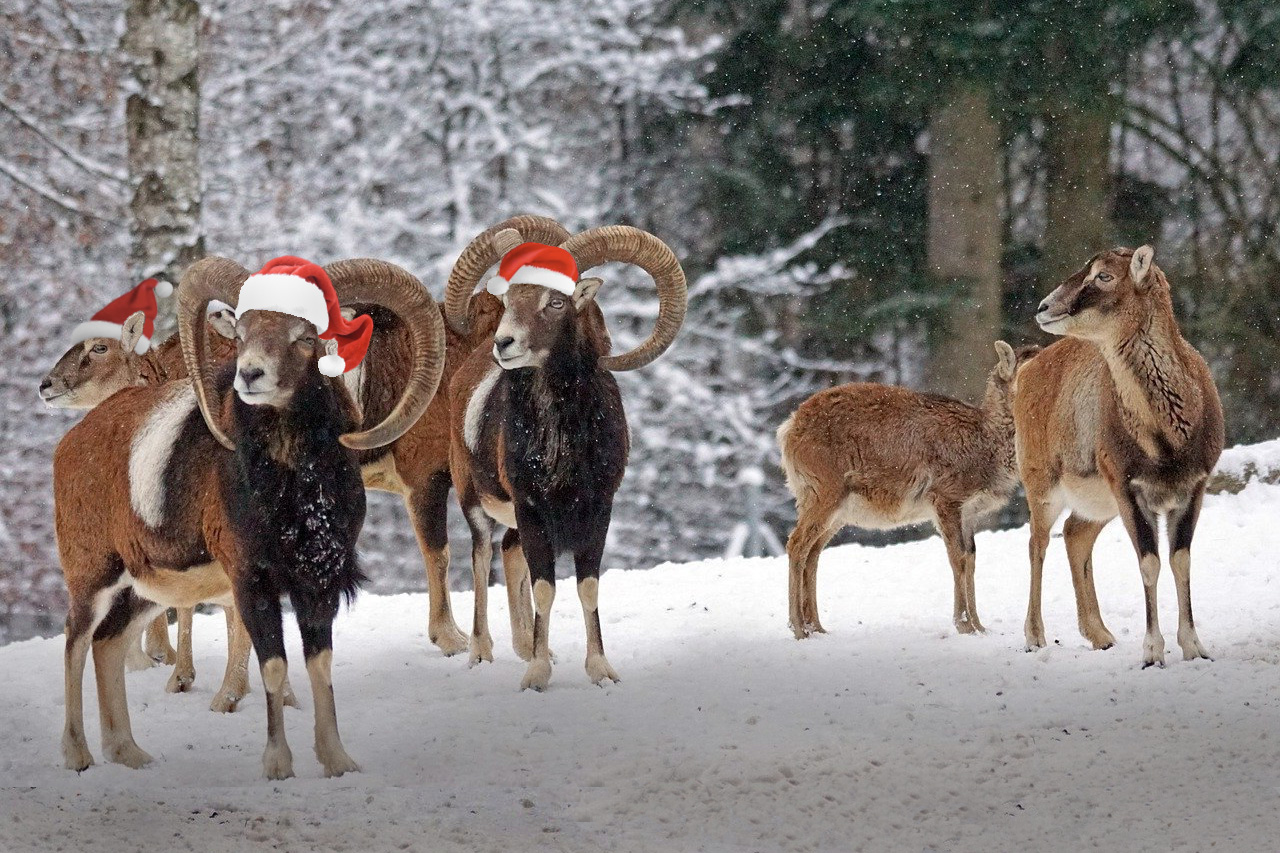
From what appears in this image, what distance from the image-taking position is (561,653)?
8.80 meters

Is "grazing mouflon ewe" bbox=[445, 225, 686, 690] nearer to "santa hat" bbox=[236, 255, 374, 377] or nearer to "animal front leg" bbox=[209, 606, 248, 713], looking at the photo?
"santa hat" bbox=[236, 255, 374, 377]

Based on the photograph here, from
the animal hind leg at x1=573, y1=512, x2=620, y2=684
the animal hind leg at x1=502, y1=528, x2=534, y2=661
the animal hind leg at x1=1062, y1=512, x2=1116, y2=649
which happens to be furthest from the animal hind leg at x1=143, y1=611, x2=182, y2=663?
the animal hind leg at x1=1062, y1=512, x2=1116, y2=649

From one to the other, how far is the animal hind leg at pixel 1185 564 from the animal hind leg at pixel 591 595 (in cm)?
286

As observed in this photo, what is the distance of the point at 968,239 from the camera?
52.0 ft

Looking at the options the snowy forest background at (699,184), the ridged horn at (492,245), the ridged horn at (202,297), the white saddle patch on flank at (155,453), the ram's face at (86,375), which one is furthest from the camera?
the snowy forest background at (699,184)

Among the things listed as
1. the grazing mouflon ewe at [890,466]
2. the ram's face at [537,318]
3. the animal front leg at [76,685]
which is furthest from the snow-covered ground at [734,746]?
the ram's face at [537,318]

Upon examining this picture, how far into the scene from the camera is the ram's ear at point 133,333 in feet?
29.2

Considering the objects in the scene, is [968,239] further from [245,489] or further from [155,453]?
[245,489]

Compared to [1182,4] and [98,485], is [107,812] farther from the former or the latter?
[1182,4]

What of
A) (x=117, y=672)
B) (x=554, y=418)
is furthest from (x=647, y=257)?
(x=117, y=672)

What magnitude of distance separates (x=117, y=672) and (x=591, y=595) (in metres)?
2.35

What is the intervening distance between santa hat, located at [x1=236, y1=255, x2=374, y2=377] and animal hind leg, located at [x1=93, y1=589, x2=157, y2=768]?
1.48 metres

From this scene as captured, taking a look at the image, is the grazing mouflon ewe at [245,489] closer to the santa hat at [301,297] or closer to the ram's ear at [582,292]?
the santa hat at [301,297]

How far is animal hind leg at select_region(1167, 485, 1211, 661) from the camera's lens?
7.71 meters
